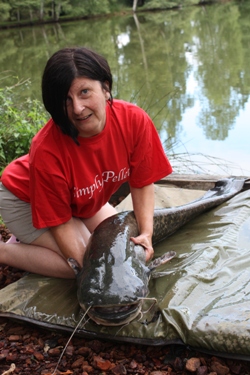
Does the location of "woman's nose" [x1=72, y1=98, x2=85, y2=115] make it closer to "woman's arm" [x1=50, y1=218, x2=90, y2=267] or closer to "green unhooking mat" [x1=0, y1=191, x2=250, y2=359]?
"woman's arm" [x1=50, y1=218, x2=90, y2=267]

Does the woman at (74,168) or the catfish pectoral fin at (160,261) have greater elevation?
the woman at (74,168)

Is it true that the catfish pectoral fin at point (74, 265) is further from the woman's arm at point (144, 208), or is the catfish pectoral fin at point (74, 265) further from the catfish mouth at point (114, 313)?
the woman's arm at point (144, 208)

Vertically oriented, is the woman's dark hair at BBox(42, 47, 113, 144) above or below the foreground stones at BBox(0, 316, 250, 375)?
above

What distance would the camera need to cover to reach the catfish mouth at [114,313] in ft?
7.76

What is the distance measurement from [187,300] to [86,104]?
47.0 inches

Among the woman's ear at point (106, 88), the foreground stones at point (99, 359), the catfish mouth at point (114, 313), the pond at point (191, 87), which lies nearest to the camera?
the foreground stones at point (99, 359)

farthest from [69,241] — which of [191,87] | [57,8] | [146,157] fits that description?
[57,8]

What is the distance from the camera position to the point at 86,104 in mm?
2555

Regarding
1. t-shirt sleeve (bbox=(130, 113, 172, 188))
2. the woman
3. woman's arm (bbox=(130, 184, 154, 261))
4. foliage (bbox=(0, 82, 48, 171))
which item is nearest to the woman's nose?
the woman

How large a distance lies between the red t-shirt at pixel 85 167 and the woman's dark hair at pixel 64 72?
0.21 meters

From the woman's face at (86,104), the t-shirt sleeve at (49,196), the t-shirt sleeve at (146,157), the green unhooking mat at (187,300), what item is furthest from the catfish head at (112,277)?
the woman's face at (86,104)

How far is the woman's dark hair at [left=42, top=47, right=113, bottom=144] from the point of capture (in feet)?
8.00

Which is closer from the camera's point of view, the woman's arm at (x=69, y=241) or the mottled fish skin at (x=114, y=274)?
the mottled fish skin at (x=114, y=274)

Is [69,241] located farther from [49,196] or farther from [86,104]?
[86,104]
